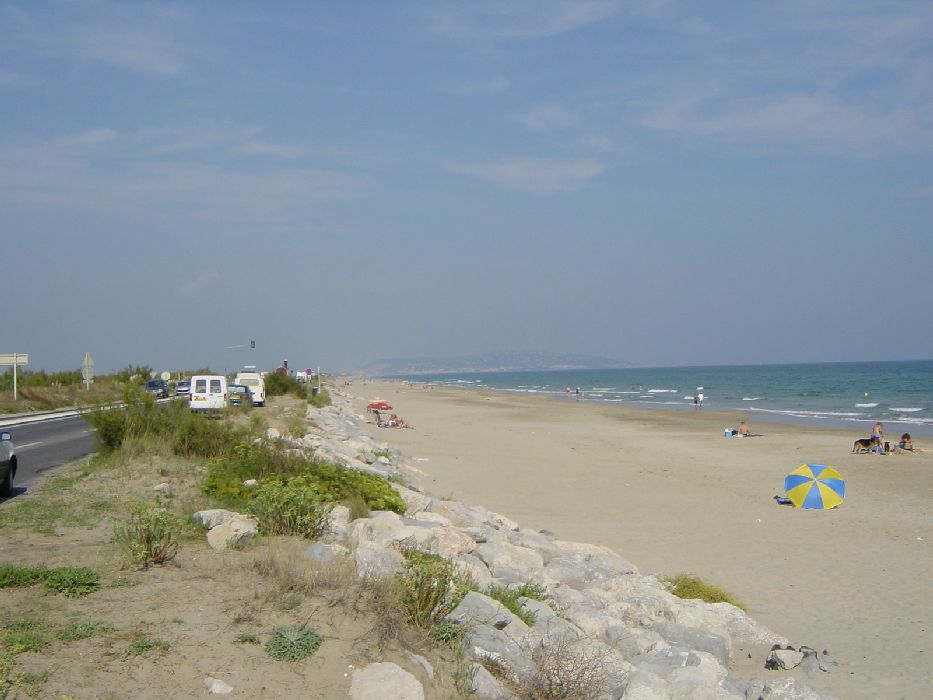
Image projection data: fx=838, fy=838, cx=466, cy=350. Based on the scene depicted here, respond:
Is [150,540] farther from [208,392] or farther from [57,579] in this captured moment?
[208,392]

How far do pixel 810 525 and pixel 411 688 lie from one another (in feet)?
40.5

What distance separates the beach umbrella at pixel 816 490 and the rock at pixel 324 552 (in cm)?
1209

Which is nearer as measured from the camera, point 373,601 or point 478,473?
point 373,601

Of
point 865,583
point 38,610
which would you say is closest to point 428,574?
point 38,610

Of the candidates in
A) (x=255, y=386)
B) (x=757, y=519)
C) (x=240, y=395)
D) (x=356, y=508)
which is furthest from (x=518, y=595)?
(x=255, y=386)

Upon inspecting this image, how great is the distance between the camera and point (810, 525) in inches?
604

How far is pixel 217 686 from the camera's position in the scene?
4785mm

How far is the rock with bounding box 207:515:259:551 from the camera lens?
784 cm

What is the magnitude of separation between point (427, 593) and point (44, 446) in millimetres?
17579

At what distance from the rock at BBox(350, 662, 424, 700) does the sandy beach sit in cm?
423

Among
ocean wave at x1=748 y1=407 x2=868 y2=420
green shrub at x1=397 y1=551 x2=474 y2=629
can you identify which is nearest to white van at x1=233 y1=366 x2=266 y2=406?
ocean wave at x1=748 y1=407 x2=868 y2=420

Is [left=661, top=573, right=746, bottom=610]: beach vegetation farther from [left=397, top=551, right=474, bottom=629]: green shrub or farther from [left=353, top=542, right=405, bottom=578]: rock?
[left=397, top=551, right=474, bottom=629]: green shrub

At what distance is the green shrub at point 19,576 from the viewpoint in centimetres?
628

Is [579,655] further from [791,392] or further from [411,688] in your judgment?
[791,392]
